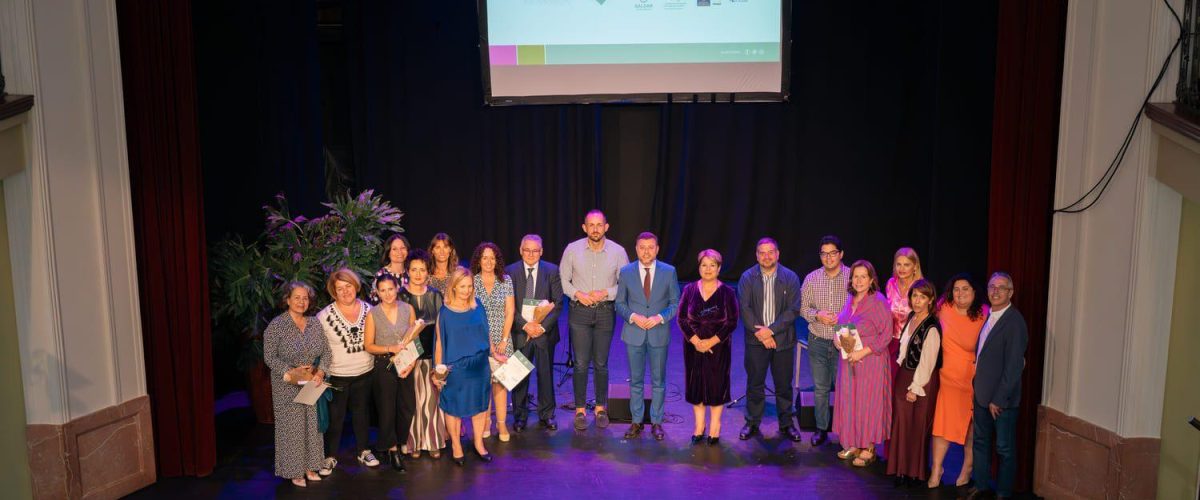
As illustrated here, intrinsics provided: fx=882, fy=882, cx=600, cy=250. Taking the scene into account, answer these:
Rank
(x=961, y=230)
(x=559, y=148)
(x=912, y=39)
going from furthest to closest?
1. (x=559, y=148)
2. (x=912, y=39)
3. (x=961, y=230)

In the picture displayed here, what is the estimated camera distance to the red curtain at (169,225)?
486 cm

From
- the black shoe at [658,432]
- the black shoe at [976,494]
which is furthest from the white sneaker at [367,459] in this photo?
the black shoe at [976,494]

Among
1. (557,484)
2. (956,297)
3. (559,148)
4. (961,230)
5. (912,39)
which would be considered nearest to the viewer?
(956,297)

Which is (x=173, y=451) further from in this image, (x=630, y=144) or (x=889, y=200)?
(x=889, y=200)

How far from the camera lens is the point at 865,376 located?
523 cm

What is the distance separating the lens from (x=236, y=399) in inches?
261

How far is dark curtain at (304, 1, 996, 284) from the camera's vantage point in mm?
9141

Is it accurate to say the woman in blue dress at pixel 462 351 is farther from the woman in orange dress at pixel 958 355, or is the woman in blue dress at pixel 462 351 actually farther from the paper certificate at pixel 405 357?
the woman in orange dress at pixel 958 355

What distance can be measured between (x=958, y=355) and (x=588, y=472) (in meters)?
2.21

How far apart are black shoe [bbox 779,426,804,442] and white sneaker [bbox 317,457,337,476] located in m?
2.85

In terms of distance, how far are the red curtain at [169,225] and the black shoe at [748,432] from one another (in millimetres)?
3293

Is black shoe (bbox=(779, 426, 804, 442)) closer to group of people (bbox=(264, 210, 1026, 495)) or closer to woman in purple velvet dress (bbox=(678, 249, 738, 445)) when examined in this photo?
group of people (bbox=(264, 210, 1026, 495))

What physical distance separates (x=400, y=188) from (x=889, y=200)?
17.4 ft

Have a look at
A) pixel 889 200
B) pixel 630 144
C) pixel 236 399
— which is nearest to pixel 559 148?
pixel 630 144
